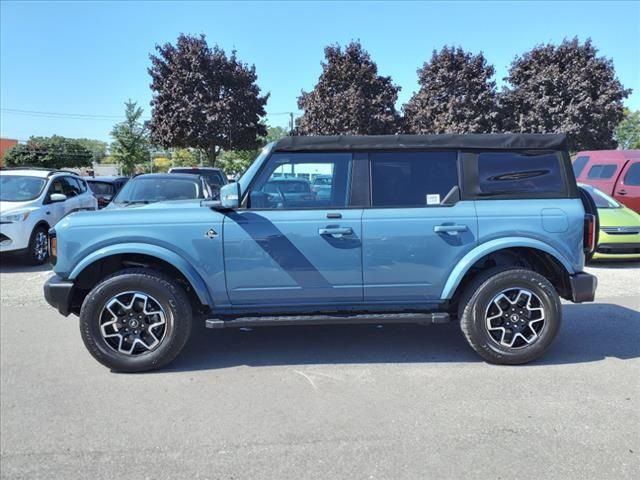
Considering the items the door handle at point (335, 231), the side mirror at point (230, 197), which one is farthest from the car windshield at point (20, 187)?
the door handle at point (335, 231)

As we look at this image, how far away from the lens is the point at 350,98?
77.7 feet

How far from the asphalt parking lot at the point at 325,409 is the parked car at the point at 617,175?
23.8 ft

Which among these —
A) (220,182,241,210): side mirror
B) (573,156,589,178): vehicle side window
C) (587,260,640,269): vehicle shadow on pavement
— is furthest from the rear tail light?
(573,156,589,178): vehicle side window

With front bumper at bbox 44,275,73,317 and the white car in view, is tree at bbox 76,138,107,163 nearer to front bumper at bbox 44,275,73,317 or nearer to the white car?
the white car

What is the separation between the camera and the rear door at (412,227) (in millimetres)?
4137

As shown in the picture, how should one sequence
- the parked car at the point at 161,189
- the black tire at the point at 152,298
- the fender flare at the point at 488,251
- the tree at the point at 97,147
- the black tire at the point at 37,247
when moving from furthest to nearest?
the tree at the point at 97,147 → the black tire at the point at 37,247 → the parked car at the point at 161,189 → the fender flare at the point at 488,251 → the black tire at the point at 152,298

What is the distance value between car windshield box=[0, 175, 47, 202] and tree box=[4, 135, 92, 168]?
4691 centimetres

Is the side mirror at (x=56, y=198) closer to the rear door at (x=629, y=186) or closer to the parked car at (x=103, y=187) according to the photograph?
the parked car at (x=103, y=187)

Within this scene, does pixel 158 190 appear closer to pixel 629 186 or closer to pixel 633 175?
pixel 629 186

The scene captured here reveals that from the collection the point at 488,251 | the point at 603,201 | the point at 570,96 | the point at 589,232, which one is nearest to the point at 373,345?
the point at 488,251

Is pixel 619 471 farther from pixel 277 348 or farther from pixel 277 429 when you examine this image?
pixel 277 348

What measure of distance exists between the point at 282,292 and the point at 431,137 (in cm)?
188

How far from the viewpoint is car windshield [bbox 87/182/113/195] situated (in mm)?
15383

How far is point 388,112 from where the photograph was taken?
2456 centimetres
